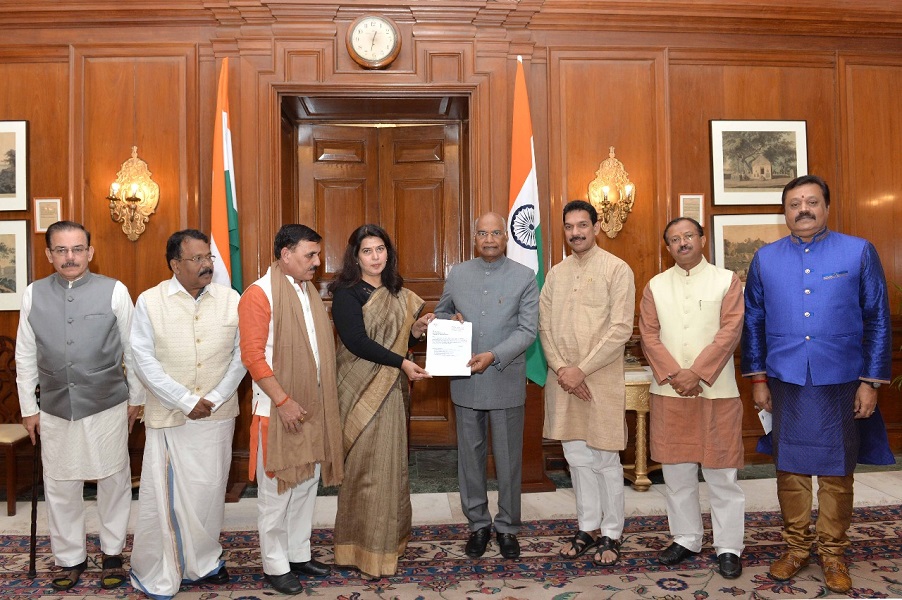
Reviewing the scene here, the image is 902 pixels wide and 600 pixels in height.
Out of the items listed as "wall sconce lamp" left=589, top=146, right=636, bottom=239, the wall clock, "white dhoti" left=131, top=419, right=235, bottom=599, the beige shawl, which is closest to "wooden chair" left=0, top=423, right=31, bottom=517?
"white dhoti" left=131, top=419, right=235, bottom=599

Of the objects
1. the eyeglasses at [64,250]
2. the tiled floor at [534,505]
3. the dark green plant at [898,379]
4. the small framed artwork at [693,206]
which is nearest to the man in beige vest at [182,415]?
the eyeglasses at [64,250]

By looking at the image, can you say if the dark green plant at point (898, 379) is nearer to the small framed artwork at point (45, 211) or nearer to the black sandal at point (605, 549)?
the black sandal at point (605, 549)

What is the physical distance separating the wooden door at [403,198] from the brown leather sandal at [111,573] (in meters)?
2.94

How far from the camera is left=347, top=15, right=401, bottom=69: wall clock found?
486cm

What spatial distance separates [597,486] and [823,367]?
4.01 feet

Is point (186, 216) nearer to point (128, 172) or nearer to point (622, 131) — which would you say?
point (128, 172)

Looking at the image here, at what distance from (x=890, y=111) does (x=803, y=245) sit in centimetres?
353

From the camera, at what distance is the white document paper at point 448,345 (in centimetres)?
311

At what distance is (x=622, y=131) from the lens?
17.0 feet

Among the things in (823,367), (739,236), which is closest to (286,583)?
(823,367)

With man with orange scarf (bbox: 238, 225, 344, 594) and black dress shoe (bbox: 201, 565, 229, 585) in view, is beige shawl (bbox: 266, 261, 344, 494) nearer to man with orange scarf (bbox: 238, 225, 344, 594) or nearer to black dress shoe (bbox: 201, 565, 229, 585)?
man with orange scarf (bbox: 238, 225, 344, 594)

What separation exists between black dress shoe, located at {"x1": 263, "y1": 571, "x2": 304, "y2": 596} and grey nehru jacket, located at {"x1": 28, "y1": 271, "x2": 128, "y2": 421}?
44.9 inches

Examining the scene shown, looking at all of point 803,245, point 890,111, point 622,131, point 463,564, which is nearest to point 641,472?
point 463,564

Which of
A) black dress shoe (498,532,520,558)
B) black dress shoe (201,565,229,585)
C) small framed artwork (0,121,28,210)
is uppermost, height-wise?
small framed artwork (0,121,28,210)
